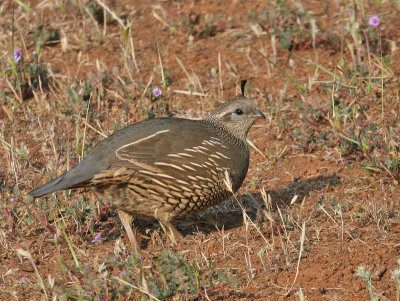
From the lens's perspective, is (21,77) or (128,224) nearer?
(128,224)

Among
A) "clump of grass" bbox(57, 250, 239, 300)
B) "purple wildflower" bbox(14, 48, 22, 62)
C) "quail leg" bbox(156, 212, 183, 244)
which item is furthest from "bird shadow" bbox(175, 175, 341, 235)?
"purple wildflower" bbox(14, 48, 22, 62)

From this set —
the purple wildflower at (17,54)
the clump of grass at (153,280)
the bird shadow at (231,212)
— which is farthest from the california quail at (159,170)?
the purple wildflower at (17,54)

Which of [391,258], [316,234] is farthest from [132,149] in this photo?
[391,258]

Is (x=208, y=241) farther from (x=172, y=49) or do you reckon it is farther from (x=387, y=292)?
(x=172, y=49)

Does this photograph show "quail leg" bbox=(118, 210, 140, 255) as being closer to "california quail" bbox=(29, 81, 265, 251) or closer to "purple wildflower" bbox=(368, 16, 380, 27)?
"california quail" bbox=(29, 81, 265, 251)

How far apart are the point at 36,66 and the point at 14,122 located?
0.75 m

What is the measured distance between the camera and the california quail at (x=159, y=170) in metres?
4.69

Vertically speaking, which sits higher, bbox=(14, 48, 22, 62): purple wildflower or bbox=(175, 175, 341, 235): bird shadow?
bbox=(14, 48, 22, 62): purple wildflower

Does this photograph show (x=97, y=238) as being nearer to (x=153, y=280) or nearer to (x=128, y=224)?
(x=128, y=224)

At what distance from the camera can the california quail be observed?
4688 mm

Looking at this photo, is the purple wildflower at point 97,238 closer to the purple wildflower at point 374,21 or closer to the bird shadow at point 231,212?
the bird shadow at point 231,212

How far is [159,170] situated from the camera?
15.7ft

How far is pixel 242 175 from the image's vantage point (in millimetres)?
5168

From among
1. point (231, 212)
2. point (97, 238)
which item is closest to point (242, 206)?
point (231, 212)
